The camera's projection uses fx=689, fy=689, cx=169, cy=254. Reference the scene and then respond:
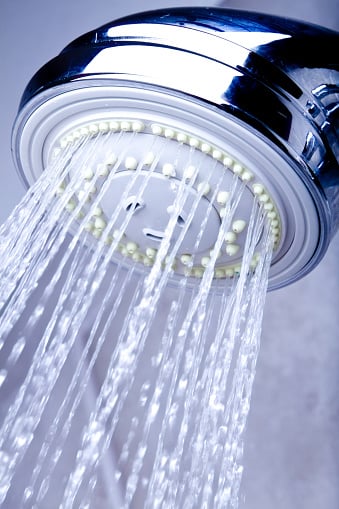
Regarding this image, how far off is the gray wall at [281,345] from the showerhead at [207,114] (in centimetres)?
39

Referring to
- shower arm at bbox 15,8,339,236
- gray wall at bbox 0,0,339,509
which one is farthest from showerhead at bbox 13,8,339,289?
gray wall at bbox 0,0,339,509

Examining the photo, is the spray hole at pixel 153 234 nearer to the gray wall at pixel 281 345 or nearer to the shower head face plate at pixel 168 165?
the shower head face plate at pixel 168 165

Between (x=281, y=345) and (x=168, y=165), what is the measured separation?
67cm

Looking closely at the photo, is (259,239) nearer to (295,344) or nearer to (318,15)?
(295,344)

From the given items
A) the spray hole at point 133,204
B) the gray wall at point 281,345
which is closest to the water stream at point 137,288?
the spray hole at point 133,204

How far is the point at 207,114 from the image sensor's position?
1.97 feet

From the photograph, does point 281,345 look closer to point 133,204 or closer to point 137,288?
point 137,288

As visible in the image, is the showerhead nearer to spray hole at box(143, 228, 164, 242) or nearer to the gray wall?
spray hole at box(143, 228, 164, 242)

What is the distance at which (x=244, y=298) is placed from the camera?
2.49 ft

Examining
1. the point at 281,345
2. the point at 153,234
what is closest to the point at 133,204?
the point at 153,234

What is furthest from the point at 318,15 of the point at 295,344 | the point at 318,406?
the point at 318,406

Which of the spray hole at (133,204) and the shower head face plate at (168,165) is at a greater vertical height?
the shower head face plate at (168,165)

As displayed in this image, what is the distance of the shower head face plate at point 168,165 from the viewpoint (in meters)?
0.62

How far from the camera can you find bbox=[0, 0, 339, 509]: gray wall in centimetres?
106
